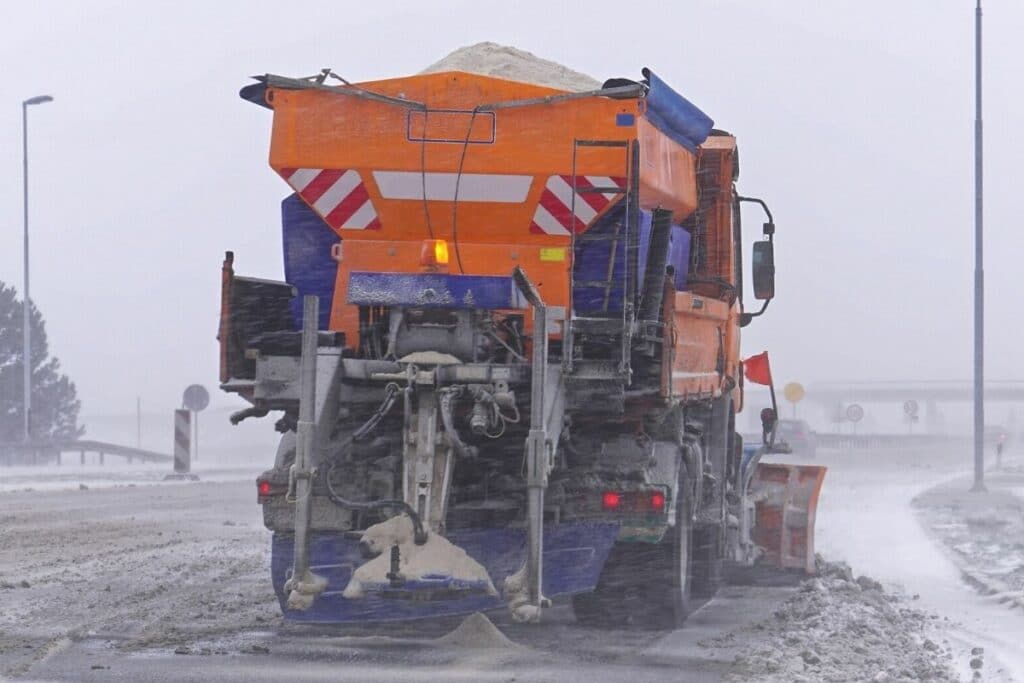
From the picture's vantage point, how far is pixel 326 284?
10.3m

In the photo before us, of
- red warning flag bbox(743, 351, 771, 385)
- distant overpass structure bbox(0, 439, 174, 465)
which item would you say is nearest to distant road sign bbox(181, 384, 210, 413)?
distant overpass structure bbox(0, 439, 174, 465)

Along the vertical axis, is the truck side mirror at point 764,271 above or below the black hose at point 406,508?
above

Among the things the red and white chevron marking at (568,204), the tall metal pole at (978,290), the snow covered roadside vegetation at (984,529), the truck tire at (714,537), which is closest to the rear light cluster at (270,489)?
the red and white chevron marking at (568,204)

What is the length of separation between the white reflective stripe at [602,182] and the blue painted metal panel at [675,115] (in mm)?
551

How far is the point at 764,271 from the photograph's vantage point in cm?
1345

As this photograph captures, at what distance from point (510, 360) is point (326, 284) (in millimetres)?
1270

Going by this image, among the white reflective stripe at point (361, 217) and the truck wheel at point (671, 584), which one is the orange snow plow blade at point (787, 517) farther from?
the white reflective stripe at point (361, 217)

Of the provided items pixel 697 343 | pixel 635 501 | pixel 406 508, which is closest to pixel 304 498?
pixel 406 508

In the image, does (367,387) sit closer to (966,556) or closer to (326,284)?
(326,284)

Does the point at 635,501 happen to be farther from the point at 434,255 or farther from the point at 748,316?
the point at 748,316

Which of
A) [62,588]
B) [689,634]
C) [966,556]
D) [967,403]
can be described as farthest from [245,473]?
[967,403]

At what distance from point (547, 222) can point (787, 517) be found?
4923 mm

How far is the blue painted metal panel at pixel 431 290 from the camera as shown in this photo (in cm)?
948

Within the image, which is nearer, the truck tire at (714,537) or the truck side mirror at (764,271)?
the truck tire at (714,537)
